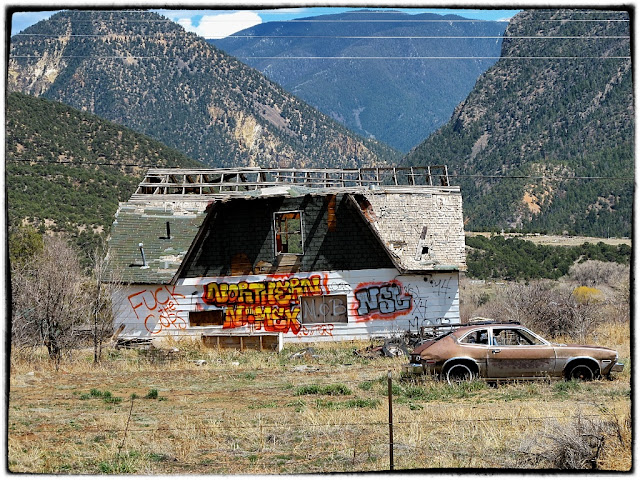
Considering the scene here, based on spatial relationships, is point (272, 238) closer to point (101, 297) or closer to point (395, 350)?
point (395, 350)

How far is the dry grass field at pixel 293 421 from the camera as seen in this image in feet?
35.4

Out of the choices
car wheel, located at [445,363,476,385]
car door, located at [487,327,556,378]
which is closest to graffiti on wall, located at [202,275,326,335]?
car wheel, located at [445,363,476,385]

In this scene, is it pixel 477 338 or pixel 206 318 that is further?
pixel 206 318

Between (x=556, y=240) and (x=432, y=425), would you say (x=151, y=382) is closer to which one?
(x=432, y=425)

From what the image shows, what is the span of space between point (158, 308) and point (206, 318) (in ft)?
5.42

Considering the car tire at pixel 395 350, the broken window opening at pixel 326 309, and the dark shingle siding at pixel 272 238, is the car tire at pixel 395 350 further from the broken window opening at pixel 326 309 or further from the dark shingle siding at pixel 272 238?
the dark shingle siding at pixel 272 238

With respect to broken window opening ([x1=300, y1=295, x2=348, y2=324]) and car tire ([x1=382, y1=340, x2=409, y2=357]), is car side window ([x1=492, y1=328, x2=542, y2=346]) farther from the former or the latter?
broken window opening ([x1=300, y1=295, x2=348, y2=324])

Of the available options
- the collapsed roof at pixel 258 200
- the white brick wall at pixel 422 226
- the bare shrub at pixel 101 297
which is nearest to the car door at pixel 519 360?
the bare shrub at pixel 101 297

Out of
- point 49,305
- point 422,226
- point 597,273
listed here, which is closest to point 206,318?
point 49,305

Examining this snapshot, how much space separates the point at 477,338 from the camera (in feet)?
57.5

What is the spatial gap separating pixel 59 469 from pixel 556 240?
70894 mm

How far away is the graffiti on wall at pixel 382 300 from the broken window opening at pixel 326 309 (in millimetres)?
485

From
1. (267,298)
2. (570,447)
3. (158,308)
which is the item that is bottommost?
(570,447)

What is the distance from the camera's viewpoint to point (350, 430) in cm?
1283
